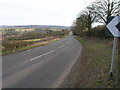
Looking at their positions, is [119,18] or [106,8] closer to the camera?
[119,18]

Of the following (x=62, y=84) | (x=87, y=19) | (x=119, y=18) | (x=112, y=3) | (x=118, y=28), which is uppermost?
(x=112, y=3)

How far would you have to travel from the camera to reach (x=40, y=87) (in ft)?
17.7

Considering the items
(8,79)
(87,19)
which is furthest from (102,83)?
(87,19)

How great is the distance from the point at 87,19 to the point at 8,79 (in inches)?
1498

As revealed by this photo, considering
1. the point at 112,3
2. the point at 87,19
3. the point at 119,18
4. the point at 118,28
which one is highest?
the point at 112,3

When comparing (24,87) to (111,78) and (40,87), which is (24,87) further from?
(111,78)

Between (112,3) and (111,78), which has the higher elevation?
(112,3)

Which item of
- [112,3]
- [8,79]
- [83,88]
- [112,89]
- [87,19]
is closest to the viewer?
[112,89]

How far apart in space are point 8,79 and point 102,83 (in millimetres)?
4421

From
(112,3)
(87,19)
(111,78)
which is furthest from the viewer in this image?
(87,19)

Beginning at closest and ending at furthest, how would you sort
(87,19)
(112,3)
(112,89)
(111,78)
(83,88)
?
(112,89) → (83,88) → (111,78) → (112,3) → (87,19)

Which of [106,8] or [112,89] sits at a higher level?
[106,8]

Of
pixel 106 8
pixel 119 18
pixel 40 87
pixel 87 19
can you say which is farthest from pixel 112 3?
pixel 40 87

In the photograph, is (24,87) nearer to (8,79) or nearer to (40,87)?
(40,87)
